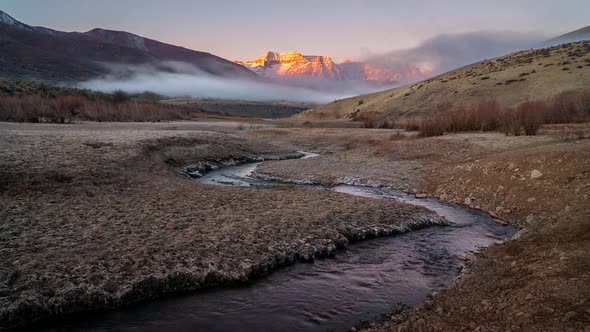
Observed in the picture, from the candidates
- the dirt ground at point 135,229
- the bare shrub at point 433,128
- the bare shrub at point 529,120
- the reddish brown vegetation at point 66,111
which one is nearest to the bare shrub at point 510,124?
the bare shrub at point 529,120

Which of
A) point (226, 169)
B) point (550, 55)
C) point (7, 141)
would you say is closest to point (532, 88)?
point (550, 55)

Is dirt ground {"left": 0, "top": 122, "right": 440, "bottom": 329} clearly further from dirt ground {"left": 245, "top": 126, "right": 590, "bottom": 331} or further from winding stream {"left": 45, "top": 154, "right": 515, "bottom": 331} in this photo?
dirt ground {"left": 245, "top": 126, "right": 590, "bottom": 331}

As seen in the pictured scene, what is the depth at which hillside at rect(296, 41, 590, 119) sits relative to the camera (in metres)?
68.2

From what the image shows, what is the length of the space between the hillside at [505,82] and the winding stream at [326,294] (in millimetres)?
59749

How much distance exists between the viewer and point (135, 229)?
12.7m

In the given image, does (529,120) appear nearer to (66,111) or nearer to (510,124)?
(510,124)

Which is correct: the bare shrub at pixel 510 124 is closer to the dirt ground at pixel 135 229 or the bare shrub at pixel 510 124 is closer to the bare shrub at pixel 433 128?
the bare shrub at pixel 433 128

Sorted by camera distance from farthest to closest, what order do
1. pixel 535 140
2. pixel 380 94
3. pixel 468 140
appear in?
1. pixel 380 94
2. pixel 468 140
3. pixel 535 140

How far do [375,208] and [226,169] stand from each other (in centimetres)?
1823

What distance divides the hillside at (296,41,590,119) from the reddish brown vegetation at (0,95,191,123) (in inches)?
2059

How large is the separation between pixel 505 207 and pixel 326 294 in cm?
1146

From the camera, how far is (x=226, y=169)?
1302 inches

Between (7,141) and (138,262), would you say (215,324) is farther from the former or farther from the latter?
(7,141)

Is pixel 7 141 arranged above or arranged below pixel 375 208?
above
